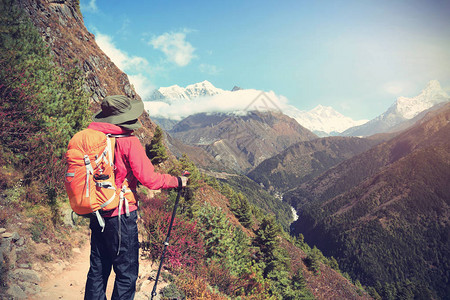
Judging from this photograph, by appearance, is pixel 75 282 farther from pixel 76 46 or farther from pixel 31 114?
pixel 76 46

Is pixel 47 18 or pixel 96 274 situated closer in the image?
pixel 96 274

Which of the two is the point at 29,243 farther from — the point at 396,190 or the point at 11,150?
the point at 396,190

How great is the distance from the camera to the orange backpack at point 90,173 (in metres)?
3.29

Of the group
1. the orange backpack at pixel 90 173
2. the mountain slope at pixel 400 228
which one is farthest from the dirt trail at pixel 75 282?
the mountain slope at pixel 400 228

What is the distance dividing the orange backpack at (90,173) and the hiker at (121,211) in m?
0.15

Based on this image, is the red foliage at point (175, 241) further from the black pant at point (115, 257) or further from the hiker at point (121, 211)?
the hiker at point (121, 211)

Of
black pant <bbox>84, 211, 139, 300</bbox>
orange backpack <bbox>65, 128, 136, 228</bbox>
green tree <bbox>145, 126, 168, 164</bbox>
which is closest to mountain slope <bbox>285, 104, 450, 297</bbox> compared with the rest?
green tree <bbox>145, 126, 168, 164</bbox>

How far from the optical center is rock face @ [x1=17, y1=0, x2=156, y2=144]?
129ft

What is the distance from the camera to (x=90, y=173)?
3.33 metres

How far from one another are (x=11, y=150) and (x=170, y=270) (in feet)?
29.3

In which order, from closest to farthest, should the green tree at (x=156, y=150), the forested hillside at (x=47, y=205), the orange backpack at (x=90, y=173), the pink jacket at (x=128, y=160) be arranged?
the orange backpack at (x=90, y=173)
the pink jacket at (x=128, y=160)
the forested hillside at (x=47, y=205)
the green tree at (x=156, y=150)

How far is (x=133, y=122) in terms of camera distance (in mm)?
3869

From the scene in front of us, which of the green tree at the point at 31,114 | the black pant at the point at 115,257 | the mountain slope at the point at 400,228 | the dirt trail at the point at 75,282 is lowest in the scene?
the mountain slope at the point at 400,228

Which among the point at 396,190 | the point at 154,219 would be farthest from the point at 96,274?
the point at 396,190
